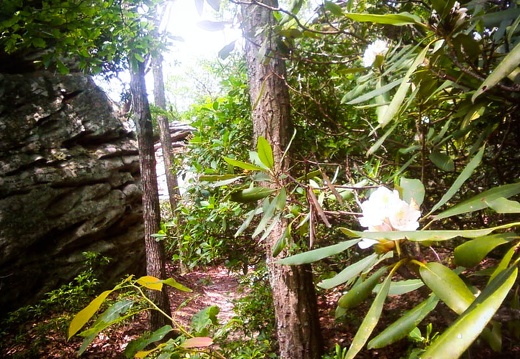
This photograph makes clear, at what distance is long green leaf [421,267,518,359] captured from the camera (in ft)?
1.29

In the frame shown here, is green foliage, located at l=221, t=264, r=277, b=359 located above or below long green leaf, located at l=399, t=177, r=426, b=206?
below

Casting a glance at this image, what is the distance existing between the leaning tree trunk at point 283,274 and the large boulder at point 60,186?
4504 millimetres

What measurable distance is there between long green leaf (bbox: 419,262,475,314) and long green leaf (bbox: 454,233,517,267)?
32mm

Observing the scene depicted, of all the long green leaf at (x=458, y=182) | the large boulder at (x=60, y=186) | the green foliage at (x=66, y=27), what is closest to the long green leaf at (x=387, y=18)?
the long green leaf at (x=458, y=182)

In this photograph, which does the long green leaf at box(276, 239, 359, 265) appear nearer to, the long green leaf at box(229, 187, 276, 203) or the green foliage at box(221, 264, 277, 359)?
the long green leaf at box(229, 187, 276, 203)

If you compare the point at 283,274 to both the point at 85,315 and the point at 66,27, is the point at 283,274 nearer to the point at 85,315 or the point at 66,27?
the point at 85,315

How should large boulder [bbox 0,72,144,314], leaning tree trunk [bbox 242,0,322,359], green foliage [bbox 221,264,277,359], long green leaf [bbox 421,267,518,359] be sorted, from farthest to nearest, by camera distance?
1. large boulder [bbox 0,72,144,314]
2. green foliage [bbox 221,264,277,359]
3. leaning tree trunk [bbox 242,0,322,359]
4. long green leaf [bbox 421,267,518,359]

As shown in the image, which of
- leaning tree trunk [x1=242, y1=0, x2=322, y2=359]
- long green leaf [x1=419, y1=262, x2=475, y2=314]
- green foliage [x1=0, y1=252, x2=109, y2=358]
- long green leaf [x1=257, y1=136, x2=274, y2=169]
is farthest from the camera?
green foliage [x1=0, y1=252, x2=109, y2=358]

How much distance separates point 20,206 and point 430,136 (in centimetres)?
578

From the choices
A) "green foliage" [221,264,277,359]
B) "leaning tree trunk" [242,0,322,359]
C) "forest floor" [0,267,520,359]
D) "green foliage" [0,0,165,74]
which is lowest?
"forest floor" [0,267,520,359]

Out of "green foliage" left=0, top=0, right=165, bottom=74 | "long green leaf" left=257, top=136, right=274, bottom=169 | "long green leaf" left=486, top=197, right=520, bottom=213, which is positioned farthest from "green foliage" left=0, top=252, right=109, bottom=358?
"long green leaf" left=486, top=197, right=520, bottom=213

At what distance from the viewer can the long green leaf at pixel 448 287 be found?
1.72ft

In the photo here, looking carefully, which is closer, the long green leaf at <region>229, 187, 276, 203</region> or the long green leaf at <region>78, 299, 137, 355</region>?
the long green leaf at <region>78, 299, 137, 355</region>

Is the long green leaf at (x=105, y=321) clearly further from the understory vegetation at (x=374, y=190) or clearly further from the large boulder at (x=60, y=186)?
the large boulder at (x=60, y=186)
